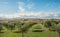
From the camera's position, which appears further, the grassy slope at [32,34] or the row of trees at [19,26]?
the grassy slope at [32,34]

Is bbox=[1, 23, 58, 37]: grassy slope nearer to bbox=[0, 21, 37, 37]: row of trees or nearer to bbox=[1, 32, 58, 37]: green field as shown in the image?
bbox=[1, 32, 58, 37]: green field

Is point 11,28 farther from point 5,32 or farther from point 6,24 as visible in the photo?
point 5,32

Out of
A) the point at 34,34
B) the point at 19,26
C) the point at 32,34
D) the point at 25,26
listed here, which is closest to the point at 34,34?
the point at 34,34

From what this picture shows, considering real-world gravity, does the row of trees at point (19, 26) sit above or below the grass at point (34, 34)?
above

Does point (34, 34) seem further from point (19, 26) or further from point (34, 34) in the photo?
point (19, 26)

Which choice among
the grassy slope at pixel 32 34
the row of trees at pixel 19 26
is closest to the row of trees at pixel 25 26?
the row of trees at pixel 19 26

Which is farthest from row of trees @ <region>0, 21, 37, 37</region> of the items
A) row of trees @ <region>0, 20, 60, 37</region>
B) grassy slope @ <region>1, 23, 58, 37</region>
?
grassy slope @ <region>1, 23, 58, 37</region>

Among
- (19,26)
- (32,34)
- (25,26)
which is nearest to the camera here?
(25,26)

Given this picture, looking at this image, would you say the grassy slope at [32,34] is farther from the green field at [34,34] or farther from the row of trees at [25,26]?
the row of trees at [25,26]

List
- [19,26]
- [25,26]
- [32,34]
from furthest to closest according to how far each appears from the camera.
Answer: [32,34] → [19,26] → [25,26]

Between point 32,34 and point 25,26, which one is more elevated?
point 25,26

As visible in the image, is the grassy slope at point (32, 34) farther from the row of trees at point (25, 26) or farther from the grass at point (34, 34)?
the row of trees at point (25, 26)
